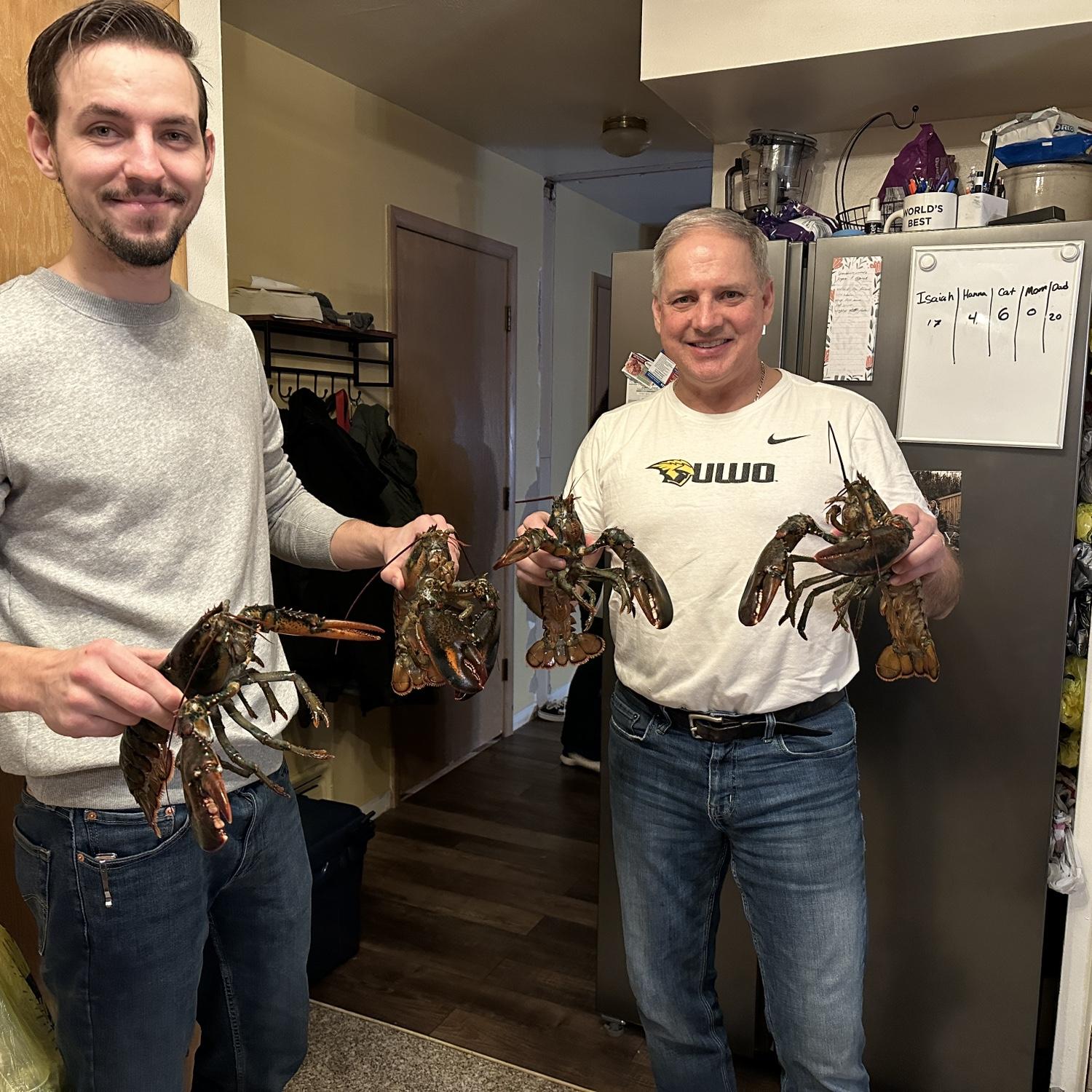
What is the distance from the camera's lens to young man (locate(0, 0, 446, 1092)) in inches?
45.6

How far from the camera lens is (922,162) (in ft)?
7.66

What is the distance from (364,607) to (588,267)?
2909 millimetres

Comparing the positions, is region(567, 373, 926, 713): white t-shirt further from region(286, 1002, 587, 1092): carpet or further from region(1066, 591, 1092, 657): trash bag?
region(286, 1002, 587, 1092): carpet

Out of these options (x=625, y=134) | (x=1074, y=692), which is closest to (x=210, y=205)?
(x=1074, y=692)

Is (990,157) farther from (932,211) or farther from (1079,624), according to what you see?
(1079,624)

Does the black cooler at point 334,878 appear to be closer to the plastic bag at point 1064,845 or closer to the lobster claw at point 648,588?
the lobster claw at point 648,588

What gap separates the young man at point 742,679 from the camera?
1565 mm

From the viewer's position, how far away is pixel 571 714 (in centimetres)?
429

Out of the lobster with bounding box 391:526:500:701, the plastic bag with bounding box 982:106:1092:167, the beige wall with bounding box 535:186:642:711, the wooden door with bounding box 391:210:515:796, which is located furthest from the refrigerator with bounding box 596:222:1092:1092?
the beige wall with bounding box 535:186:642:711

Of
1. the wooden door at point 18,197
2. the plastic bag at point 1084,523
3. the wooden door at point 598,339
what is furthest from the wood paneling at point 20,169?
the wooden door at point 598,339

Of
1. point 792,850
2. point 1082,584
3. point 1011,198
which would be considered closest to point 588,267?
point 1011,198

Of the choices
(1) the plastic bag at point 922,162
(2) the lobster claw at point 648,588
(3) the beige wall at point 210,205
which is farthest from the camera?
(1) the plastic bag at point 922,162

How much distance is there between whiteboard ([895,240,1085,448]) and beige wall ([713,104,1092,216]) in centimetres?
72

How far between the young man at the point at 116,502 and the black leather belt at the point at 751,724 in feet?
1.84
